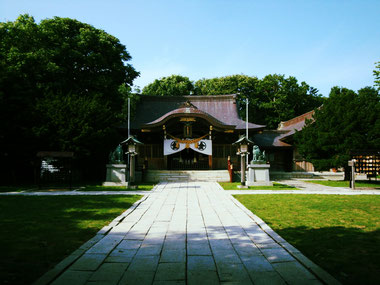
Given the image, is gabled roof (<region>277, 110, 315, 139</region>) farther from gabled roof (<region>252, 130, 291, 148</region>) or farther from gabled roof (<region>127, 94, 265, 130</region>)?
gabled roof (<region>127, 94, 265, 130</region>)

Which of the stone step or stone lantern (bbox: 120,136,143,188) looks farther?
the stone step

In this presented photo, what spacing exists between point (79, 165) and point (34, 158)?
3076mm

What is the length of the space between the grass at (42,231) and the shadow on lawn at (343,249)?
3.44 meters

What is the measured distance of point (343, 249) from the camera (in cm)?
390

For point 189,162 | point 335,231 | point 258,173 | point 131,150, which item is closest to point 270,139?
point 189,162

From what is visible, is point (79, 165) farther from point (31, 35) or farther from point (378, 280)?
point (378, 280)

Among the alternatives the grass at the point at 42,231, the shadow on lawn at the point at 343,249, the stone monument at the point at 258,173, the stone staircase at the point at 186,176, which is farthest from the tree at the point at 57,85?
the shadow on lawn at the point at 343,249

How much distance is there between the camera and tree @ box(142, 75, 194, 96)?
112 ft

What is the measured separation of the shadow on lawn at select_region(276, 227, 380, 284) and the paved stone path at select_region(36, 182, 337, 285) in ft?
0.74

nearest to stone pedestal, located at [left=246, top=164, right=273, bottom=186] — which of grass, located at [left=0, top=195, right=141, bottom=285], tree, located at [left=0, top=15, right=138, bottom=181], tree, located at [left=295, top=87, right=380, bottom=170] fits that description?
tree, located at [left=295, top=87, right=380, bottom=170]

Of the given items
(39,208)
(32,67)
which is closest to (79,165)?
(32,67)

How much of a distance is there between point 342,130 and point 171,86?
2292 centimetres

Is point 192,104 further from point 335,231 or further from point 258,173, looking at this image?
point 335,231

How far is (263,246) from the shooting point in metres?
4.05
